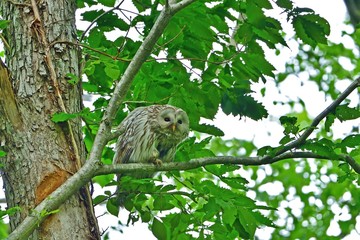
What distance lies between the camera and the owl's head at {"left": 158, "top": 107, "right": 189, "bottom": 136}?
4.99m

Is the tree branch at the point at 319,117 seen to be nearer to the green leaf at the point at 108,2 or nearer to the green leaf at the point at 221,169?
the green leaf at the point at 221,169

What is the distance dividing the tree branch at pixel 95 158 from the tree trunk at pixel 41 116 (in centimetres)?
9

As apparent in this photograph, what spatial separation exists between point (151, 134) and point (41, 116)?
1.65 meters

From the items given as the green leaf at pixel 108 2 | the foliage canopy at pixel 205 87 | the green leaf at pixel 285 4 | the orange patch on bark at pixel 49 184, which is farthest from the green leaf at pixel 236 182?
the green leaf at pixel 108 2

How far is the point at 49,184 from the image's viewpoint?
11.5ft

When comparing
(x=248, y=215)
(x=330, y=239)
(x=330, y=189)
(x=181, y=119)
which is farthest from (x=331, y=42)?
(x=248, y=215)

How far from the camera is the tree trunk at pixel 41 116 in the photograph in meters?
3.47

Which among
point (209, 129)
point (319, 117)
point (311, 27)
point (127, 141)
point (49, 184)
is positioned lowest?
point (49, 184)

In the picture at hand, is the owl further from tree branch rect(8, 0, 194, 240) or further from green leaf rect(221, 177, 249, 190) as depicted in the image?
tree branch rect(8, 0, 194, 240)

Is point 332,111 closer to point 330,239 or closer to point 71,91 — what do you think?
point 71,91

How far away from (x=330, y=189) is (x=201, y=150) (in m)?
5.71

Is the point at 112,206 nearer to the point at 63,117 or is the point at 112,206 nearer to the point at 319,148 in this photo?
the point at 63,117

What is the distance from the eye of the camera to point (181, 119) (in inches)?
199

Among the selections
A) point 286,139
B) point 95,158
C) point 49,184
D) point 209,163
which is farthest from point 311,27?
point 49,184
